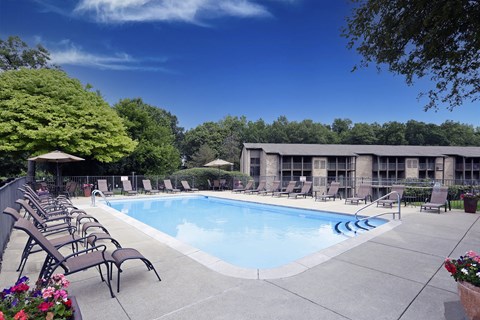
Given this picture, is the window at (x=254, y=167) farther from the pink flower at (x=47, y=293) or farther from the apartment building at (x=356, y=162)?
the pink flower at (x=47, y=293)

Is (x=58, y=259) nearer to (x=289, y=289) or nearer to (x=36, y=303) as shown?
(x=36, y=303)

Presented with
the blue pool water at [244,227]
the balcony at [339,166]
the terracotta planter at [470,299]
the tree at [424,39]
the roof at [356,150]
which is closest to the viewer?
the terracotta planter at [470,299]

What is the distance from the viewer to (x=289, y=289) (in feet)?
11.1

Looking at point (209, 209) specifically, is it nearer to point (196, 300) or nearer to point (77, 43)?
point (196, 300)

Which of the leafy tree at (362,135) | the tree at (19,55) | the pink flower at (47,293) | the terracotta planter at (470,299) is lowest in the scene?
the terracotta planter at (470,299)

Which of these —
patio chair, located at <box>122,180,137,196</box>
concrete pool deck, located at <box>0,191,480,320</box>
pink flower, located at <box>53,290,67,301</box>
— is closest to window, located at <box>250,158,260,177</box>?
patio chair, located at <box>122,180,137,196</box>

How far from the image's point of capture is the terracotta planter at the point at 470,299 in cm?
229

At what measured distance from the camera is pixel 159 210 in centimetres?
1288

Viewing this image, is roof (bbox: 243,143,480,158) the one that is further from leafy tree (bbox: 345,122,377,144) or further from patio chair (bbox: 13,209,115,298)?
patio chair (bbox: 13,209,115,298)

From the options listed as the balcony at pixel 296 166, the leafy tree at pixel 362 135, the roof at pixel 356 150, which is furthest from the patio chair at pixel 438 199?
the leafy tree at pixel 362 135

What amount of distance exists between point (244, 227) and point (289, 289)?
6.17 m

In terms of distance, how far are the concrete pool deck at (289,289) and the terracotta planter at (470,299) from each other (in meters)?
0.36

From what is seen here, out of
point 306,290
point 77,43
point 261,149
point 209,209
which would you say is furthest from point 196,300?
point 261,149

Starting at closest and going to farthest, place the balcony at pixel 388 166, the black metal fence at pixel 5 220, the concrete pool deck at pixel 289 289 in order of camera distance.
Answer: the concrete pool deck at pixel 289 289 → the black metal fence at pixel 5 220 → the balcony at pixel 388 166
